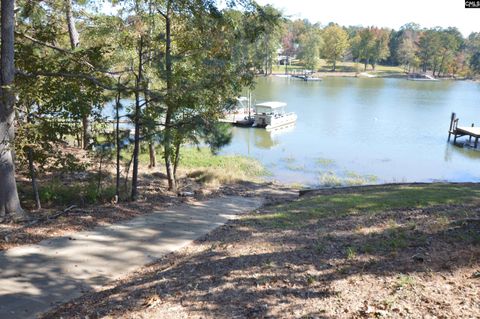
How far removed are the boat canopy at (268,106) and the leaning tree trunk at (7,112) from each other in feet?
110

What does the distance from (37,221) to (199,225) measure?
11.1 ft

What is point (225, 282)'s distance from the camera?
5.58 metres

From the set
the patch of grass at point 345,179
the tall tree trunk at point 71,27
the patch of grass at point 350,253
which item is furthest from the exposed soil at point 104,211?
the patch of grass at point 345,179

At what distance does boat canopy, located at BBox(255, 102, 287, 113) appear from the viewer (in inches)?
1657

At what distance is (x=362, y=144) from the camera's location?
33281 mm

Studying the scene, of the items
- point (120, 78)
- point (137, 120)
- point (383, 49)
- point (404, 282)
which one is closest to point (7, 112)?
point (137, 120)

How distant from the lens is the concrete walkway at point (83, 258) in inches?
247

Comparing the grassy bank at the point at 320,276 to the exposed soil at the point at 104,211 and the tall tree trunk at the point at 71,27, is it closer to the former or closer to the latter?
the exposed soil at the point at 104,211

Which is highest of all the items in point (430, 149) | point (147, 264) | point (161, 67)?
point (161, 67)

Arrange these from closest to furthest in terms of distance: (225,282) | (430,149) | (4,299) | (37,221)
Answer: (225,282) < (4,299) < (37,221) < (430,149)

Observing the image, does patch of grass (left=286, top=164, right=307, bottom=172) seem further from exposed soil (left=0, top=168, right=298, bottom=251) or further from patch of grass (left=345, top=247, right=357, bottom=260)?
patch of grass (left=345, top=247, right=357, bottom=260)

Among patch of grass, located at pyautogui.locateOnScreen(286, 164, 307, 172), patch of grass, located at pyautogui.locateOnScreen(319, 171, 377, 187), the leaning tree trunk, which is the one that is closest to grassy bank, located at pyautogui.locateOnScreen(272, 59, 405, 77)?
patch of grass, located at pyautogui.locateOnScreen(286, 164, 307, 172)

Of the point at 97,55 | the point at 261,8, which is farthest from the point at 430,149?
the point at 97,55

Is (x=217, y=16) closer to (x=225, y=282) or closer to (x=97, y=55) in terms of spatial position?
(x=97, y=55)
